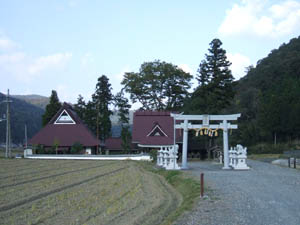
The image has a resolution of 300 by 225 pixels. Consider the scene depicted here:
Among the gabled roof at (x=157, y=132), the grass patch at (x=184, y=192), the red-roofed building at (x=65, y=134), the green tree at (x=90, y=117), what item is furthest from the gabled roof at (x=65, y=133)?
the grass patch at (x=184, y=192)

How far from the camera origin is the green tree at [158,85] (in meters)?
50.8

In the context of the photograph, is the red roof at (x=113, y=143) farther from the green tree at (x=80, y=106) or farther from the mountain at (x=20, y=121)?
the mountain at (x=20, y=121)

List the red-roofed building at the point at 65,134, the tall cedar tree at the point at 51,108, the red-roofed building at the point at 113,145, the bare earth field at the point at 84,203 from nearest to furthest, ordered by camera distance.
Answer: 1. the bare earth field at the point at 84,203
2. the red-roofed building at the point at 65,134
3. the tall cedar tree at the point at 51,108
4. the red-roofed building at the point at 113,145

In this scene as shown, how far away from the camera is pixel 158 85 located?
167ft

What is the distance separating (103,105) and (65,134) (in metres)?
9.24

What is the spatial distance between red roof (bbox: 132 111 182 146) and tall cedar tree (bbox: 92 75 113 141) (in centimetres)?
830

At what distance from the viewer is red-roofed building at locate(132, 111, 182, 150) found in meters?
39.4

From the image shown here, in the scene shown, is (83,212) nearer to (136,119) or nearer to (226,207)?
(226,207)

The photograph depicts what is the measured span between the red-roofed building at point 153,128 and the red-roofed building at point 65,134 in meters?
4.90

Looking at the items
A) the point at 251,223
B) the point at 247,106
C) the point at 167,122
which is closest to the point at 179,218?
the point at 251,223

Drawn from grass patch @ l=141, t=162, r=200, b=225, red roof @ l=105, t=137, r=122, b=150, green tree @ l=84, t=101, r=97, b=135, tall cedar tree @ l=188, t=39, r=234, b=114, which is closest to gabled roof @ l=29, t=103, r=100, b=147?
green tree @ l=84, t=101, r=97, b=135

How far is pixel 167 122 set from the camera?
4153cm

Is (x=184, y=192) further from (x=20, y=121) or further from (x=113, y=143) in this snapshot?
(x=20, y=121)

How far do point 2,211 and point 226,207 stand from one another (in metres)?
5.48
